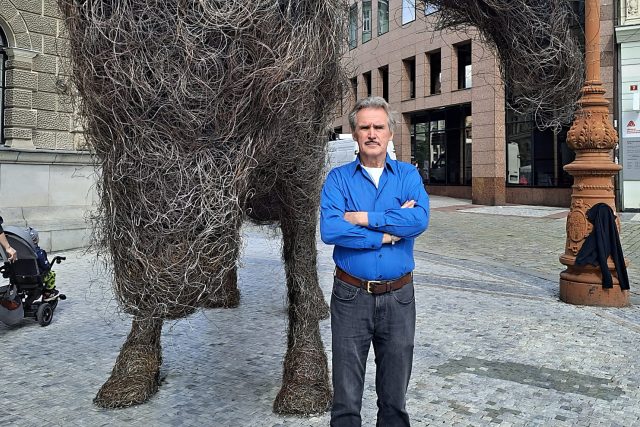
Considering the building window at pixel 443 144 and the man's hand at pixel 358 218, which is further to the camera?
the building window at pixel 443 144

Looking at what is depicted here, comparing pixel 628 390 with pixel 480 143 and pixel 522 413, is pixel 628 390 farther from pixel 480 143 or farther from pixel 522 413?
pixel 480 143

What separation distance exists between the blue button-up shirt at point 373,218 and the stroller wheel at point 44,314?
150 inches

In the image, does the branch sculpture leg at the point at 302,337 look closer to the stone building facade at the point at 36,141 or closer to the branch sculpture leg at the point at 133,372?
the branch sculpture leg at the point at 133,372

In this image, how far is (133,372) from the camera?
3240 millimetres

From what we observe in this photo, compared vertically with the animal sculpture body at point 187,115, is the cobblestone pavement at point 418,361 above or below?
below

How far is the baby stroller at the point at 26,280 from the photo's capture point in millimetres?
5141

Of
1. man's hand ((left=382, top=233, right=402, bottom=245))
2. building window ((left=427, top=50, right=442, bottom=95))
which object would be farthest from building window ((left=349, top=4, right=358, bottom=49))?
building window ((left=427, top=50, right=442, bottom=95))

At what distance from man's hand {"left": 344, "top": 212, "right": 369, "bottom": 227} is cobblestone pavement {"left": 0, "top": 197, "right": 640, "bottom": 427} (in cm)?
77

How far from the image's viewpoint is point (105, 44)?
206cm

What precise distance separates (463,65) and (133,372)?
2090 cm

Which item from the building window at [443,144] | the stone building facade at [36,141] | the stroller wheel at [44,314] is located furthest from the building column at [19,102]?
the building window at [443,144]

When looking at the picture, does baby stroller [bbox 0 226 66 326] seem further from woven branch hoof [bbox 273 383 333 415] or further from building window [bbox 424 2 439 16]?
building window [bbox 424 2 439 16]

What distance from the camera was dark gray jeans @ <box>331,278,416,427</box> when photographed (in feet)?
7.77

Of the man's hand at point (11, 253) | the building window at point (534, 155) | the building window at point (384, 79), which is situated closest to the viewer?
the man's hand at point (11, 253)
